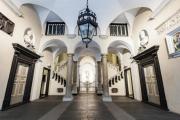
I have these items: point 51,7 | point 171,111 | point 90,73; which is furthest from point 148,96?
point 90,73

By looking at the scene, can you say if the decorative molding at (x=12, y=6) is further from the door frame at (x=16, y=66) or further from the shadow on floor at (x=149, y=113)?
the shadow on floor at (x=149, y=113)

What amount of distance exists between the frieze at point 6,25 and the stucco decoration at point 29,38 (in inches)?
42.3

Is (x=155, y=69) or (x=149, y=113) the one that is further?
(x=155, y=69)

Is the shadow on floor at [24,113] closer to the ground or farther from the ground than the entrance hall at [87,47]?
closer to the ground

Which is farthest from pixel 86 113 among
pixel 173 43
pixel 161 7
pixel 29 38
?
pixel 161 7

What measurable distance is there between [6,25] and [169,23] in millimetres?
6806

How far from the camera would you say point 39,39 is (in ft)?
25.0

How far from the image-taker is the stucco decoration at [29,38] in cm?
595

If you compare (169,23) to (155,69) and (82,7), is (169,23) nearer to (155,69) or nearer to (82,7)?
(155,69)

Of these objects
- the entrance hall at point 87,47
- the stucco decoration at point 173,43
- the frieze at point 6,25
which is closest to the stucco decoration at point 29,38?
the entrance hall at point 87,47

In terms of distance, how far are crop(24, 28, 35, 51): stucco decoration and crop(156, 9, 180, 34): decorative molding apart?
684cm

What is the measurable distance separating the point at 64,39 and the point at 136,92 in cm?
640

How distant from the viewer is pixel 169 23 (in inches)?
170

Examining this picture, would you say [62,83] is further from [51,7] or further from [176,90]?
[176,90]
